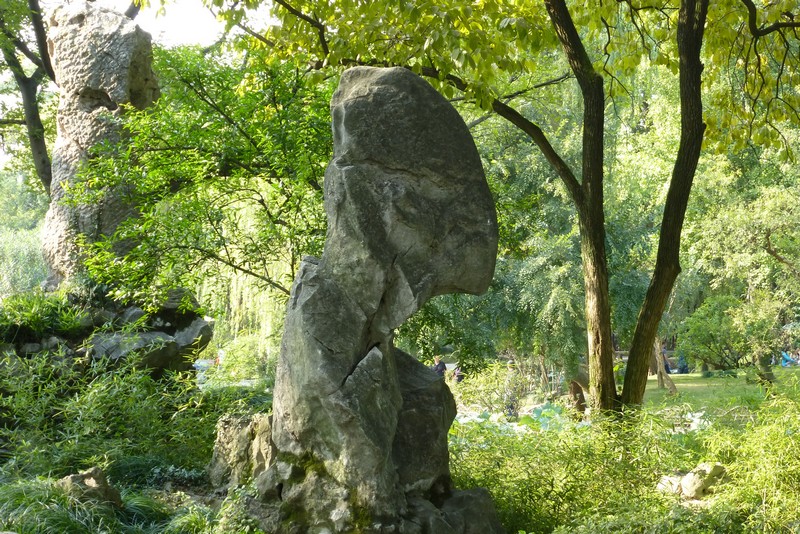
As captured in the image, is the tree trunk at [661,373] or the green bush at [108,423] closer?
the green bush at [108,423]

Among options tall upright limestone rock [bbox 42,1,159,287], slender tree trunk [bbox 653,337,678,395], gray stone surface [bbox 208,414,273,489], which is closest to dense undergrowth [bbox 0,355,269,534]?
gray stone surface [bbox 208,414,273,489]

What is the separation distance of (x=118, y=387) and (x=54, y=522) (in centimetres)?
235

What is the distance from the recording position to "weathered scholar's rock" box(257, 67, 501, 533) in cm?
432

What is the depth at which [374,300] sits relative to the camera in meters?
4.52

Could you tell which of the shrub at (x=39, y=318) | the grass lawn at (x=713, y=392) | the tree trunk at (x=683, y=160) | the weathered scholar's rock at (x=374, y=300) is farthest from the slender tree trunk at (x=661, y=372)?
the weathered scholar's rock at (x=374, y=300)

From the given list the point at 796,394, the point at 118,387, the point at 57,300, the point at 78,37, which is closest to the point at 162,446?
the point at 118,387

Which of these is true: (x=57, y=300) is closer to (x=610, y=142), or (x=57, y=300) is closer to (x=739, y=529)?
(x=739, y=529)

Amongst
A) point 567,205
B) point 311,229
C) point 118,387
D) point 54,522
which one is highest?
point 567,205

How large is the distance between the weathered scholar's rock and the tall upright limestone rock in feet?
19.9

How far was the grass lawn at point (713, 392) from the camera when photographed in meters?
6.78

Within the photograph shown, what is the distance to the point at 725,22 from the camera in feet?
25.7

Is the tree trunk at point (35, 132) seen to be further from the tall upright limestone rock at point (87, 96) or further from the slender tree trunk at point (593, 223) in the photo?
the slender tree trunk at point (593, 223)

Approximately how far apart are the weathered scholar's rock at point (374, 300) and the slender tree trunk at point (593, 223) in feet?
6.23

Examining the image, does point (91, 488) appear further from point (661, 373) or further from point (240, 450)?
point (661, 373)
